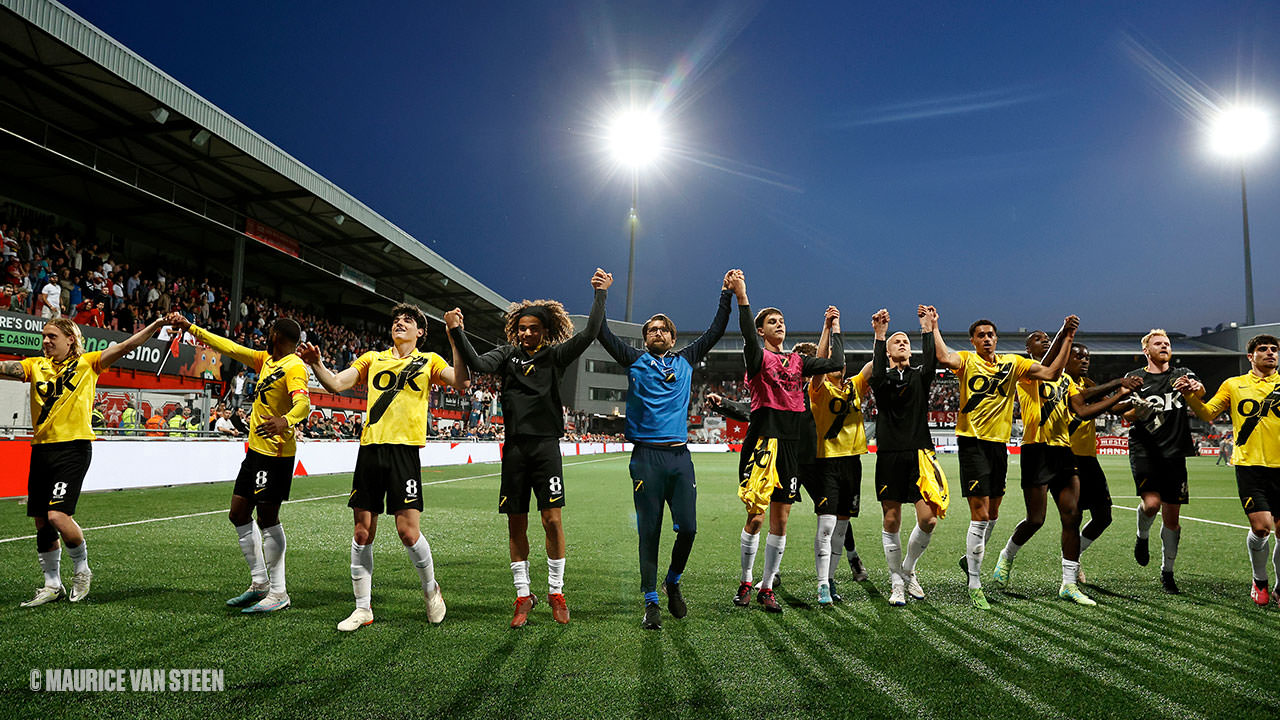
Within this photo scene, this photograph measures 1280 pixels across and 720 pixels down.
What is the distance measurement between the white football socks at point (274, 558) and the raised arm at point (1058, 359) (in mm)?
6250

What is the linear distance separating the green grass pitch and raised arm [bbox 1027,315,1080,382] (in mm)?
1902

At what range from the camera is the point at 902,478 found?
5.84m

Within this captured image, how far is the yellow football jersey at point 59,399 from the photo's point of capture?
5.21 meters

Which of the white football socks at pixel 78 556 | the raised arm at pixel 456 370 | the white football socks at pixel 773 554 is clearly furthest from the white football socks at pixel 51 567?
the white football socks at pixel 773 554

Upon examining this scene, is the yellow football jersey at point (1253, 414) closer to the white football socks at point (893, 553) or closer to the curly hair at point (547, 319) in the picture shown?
the white football socks at point (893, 553)

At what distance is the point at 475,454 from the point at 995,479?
24.1m

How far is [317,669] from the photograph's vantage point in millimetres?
3727

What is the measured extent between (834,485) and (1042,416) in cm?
213

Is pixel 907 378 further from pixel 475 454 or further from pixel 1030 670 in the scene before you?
pixel 475 454

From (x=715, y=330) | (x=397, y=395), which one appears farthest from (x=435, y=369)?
(x=715, y=330)

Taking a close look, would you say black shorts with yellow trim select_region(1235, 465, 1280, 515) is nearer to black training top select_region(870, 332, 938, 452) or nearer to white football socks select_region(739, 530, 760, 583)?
black training top select_region(870, 332, 938, 452)

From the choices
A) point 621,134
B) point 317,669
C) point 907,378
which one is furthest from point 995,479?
point 621,134

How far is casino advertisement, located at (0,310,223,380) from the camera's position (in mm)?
14641

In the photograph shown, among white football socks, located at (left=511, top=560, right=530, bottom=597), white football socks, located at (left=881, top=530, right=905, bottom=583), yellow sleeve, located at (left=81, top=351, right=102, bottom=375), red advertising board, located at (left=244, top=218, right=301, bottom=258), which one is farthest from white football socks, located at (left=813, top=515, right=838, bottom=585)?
red advertising board, located at (left=244, top=218, right=301, bottom=258)
